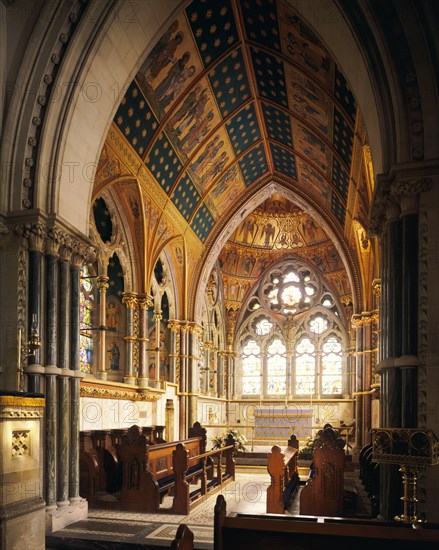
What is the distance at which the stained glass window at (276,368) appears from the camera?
24.5m

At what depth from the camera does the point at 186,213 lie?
Result: 1705 cm

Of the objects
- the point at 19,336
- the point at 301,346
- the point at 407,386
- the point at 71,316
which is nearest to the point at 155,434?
the point at 71,316

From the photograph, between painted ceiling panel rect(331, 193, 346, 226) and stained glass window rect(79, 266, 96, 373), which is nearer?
stained glass window rect(79, 266, 96, 373)

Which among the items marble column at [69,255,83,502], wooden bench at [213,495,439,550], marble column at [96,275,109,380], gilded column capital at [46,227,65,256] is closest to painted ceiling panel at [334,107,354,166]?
marble column at [96,275,109,380]

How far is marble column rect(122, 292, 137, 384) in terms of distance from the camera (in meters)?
14.9

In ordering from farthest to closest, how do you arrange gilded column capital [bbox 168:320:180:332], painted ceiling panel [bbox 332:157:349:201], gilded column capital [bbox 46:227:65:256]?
gilded column capital [bbox 168:320:180:332] → painted ceiling panel [bbox 332:157:349:201] → gilded column capital [bbox 46:227:65:256]

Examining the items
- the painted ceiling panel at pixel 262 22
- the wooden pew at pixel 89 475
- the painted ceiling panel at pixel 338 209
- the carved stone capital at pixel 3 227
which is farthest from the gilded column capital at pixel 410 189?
the painted ceiling panel at pixel 338 209

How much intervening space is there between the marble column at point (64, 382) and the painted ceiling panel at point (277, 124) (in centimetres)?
800

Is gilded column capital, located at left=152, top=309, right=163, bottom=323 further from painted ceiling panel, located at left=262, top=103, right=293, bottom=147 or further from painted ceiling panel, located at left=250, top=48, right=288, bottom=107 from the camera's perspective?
painted ceiling panel, located at left=250, top=48, right=288, bottom=107

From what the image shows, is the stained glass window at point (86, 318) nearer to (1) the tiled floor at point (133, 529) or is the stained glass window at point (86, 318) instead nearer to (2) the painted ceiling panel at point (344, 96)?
(1) the tiled floor at point (133, 529)

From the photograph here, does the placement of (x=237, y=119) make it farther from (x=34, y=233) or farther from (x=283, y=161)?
(x=34, y=233)

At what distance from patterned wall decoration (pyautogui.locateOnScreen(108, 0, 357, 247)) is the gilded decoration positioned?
5183mm

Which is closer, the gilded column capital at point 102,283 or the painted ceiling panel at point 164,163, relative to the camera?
the gilded column capital at point 102,283

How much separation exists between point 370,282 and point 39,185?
11.2 metres
